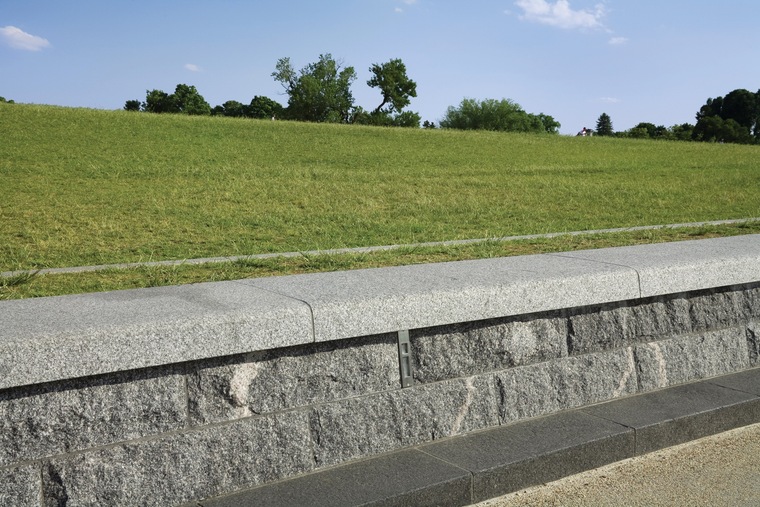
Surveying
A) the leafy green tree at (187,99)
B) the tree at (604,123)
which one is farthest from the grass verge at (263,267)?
the tree at (604,123)

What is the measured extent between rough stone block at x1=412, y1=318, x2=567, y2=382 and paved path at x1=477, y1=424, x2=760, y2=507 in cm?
56

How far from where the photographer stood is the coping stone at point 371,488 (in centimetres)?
282

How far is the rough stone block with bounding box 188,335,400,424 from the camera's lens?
2854 millimetres

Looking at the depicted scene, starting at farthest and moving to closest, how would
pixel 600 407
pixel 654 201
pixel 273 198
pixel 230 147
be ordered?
pixel 230 147 → pixel 654 201 → pixel 273 198 → pixel 600 407

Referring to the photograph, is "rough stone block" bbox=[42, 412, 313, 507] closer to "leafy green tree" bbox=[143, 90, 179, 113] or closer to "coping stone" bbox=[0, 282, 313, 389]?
"coping stone" bbox=[0, 282, 313, 389]

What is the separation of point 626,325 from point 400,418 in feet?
4.45

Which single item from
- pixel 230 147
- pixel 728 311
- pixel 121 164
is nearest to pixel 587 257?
pixel 728 311

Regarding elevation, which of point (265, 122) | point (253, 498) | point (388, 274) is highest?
point (265, 122)

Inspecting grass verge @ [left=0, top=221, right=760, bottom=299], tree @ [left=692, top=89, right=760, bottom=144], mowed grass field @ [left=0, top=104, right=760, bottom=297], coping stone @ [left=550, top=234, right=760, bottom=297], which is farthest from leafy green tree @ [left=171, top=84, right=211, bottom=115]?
coping stone @ [left=550, top=234, right=760, bottom=297]

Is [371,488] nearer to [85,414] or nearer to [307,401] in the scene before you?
[307,401]

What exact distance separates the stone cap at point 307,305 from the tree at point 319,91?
187 ft

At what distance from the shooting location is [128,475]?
272 cm

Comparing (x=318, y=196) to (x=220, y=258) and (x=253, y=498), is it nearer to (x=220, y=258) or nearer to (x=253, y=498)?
(x=220, y=258)

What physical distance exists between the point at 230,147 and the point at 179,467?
19.0 meters
